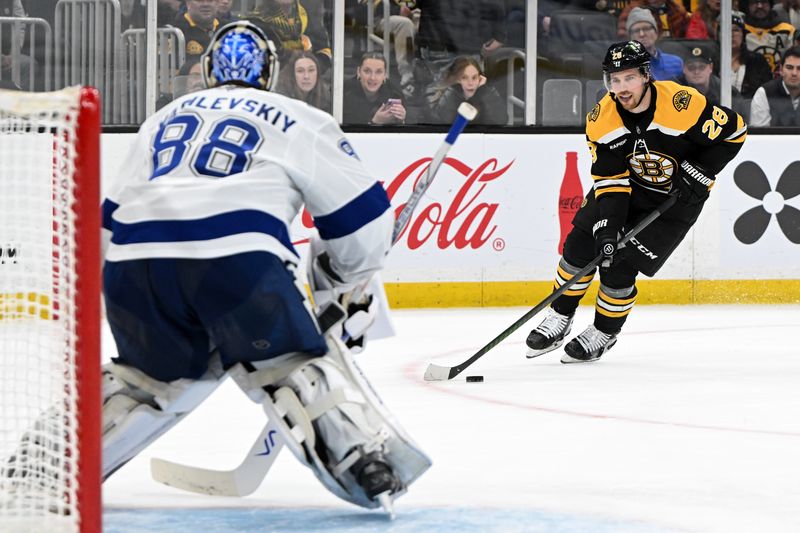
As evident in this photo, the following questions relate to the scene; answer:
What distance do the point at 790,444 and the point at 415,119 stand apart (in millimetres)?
3899

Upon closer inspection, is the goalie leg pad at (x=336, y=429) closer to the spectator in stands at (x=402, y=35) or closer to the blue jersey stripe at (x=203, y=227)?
the blue jersey stripe at (x=203, y=227)

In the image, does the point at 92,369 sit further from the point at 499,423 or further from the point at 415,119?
the point at 415,119

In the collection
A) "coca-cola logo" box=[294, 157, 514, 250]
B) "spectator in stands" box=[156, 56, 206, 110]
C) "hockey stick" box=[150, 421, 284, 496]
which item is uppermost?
"spectator in stands" box=[156, 56, 206, 110]

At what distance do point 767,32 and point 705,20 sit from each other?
0.38m

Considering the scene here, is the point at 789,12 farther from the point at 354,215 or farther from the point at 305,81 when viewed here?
the point at 354,215

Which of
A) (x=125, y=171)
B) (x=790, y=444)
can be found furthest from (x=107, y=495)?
(x=790, y=444)

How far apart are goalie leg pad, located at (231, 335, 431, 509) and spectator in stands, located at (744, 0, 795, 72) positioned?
5.61 metres

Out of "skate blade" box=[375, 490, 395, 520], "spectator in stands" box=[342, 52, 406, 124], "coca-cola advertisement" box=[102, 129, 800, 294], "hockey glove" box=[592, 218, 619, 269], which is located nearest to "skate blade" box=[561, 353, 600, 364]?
"hockey glove" box=[592, 218, 619, 269]

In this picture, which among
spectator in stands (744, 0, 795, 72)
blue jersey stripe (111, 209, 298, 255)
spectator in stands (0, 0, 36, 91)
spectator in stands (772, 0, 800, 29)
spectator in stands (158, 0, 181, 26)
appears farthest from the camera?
spectator in stands (772, 0, 800, 29)

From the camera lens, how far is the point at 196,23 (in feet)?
21.8

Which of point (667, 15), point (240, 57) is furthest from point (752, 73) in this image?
point (240, 57)

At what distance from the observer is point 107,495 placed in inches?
107

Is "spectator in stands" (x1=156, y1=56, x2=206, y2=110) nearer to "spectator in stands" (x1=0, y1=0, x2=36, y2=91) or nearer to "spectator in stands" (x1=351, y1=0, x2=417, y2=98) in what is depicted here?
"spectator in stands" (x1=0, y1=0, x2=36, y2=91)

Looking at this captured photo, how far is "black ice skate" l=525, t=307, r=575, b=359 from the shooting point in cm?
515
